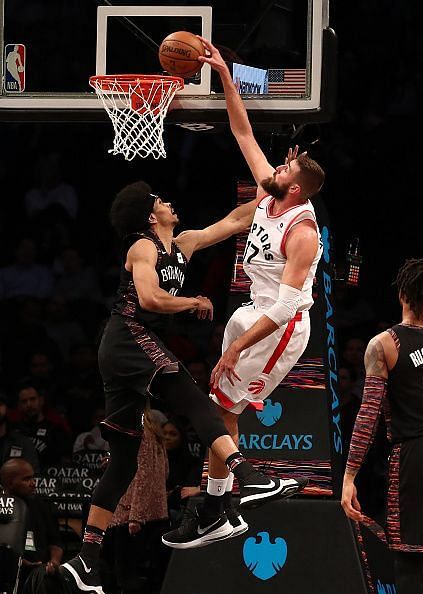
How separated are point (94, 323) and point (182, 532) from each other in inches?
220

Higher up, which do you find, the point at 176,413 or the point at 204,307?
the point at 204,307

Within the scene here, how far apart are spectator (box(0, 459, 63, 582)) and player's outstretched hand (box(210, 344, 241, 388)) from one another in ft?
10.2

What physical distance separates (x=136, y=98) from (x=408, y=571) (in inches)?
134

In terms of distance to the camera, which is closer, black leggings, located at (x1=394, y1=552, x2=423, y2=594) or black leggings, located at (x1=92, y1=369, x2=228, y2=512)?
black leggings, located at (x1=394, y1=552, x2=423, y2=594)

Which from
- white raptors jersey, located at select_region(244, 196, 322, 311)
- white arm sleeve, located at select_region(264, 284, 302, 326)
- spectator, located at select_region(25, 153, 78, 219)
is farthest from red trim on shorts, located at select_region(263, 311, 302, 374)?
spectator, located at select_region(25, 153, 78, 219)

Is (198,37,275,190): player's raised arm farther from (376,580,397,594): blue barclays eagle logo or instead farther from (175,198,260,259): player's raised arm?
(376,580,397,594): blue barclays eagle logo

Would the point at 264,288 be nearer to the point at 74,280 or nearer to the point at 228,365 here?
the point at 228,365

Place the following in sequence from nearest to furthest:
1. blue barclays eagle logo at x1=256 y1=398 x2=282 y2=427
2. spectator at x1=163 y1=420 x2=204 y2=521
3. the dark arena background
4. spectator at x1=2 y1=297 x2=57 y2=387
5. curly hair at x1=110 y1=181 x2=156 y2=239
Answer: curly hair at x1=110 y1=181 x2=156 y2=239 → the dark arena background → blue barclays eagle logo at x1=256 y1=398 x2=282 y2=427 → spectator at x1=163 y1=420 x2=204 y2=521 → spectator at x1=2 y1=297 x2=57 y2=387

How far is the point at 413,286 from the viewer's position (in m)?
6.99

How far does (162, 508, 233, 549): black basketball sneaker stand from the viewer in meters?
7.57

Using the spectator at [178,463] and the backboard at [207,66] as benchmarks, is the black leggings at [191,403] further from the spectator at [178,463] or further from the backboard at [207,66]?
the spectator at [178,463]

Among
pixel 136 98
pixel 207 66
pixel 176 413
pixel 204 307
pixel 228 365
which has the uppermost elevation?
pixel 207 66

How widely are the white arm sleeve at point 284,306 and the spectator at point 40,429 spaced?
4.56 metres

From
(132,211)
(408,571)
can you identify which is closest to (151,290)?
(132,211)
